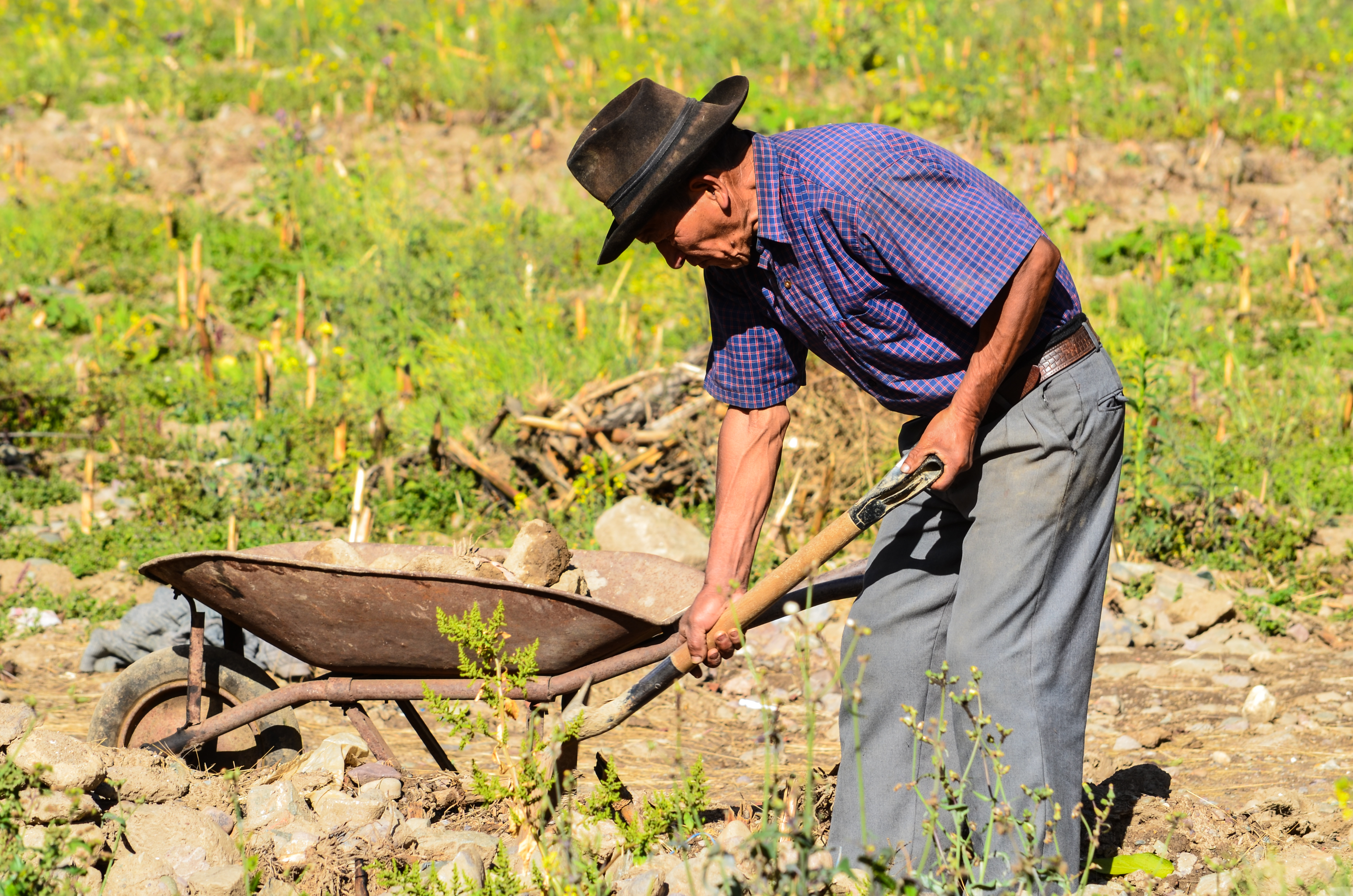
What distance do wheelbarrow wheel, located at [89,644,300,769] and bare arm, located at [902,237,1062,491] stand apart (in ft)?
6.79

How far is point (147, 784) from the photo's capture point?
296 cm

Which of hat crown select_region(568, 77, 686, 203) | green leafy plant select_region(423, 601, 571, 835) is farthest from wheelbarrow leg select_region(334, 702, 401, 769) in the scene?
hat crown select_region(568, 77, 686, 203)

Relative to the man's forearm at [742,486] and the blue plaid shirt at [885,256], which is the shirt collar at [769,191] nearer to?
the blue plaid shirt at [885,256]

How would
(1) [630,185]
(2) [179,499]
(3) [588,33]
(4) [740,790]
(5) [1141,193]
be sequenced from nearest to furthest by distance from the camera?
(1) [630,185]
(4) [740,790]
(2) [179,499]
(5) [1141,193]
(3) [588,33]

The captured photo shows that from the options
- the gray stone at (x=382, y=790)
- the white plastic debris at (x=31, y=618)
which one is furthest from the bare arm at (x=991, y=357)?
the white plastic debris at (x=31, y=618)

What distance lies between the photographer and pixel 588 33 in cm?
1258

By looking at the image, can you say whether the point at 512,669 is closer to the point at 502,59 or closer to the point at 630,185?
the point at 630,185

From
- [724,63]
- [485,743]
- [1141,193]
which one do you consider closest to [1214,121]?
[1141,193]

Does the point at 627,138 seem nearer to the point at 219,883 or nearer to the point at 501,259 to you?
the point at 219,883

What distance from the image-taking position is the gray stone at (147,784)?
116 inches

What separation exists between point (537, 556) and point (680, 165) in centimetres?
130

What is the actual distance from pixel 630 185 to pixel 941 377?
861 mm

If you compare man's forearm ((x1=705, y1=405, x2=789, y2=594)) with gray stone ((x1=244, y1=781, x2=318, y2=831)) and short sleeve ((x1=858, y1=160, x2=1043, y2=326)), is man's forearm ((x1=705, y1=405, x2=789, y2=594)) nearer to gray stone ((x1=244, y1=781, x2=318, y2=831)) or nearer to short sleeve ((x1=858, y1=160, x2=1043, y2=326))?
short sleeve ((x1=858, y1=160, x2=1043, y2=326))

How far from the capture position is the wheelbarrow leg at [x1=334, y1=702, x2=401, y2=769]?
3.22 metres
